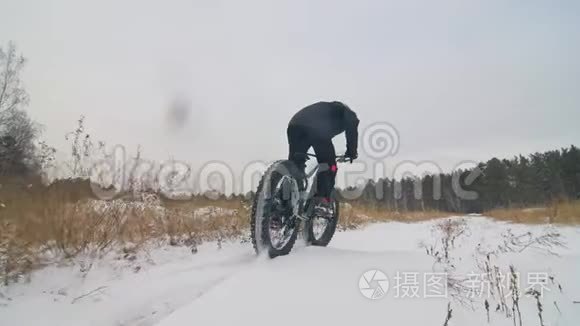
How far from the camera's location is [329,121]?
343 centimetres

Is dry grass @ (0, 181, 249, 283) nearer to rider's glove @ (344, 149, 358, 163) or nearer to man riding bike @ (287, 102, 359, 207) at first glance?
man riding bike @ (287, 102, 359, 207)

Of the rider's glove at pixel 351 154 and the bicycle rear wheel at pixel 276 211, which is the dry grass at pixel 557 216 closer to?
the rider's glove at pixel 351 154

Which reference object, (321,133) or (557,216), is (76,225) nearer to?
(321,133)

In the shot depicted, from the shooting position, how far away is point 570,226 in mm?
6586

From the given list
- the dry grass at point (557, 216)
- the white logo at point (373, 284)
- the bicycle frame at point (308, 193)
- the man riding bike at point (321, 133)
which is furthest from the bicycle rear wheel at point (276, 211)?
the dry grass at point (557, 216)

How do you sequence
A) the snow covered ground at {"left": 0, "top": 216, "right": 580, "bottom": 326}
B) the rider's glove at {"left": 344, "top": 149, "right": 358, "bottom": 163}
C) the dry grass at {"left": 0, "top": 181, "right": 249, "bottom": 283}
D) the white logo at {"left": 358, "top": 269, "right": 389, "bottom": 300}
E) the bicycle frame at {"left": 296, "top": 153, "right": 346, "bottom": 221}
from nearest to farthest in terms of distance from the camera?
the snow covered ground at {"left": 0, "top": 216, "right": 580, "bottom": 326}, the white logo at {"left": 358, "top": 269, "right": 389, "bottom": 300}, the dry grass at {"left": 0, "top": 181, "right": 249, "bottom": 283}, the bicycle frame at {"left": 296, "top": 153, "right": 346, "bottom": 221}, the rider's glove at {"left": 344, "top": 149, "right": 358, "bottom": 163}

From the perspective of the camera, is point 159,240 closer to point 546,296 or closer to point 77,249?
point 77,249

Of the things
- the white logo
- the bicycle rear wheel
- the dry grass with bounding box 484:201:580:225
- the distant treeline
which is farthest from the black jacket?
the distant treeline

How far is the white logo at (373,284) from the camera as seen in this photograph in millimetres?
1979

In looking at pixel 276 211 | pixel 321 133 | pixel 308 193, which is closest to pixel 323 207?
pixel 308 193

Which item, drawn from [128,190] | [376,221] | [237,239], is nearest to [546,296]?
[237,239]

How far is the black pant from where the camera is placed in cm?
332

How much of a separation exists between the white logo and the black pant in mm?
1241

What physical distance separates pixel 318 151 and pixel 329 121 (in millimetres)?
296
